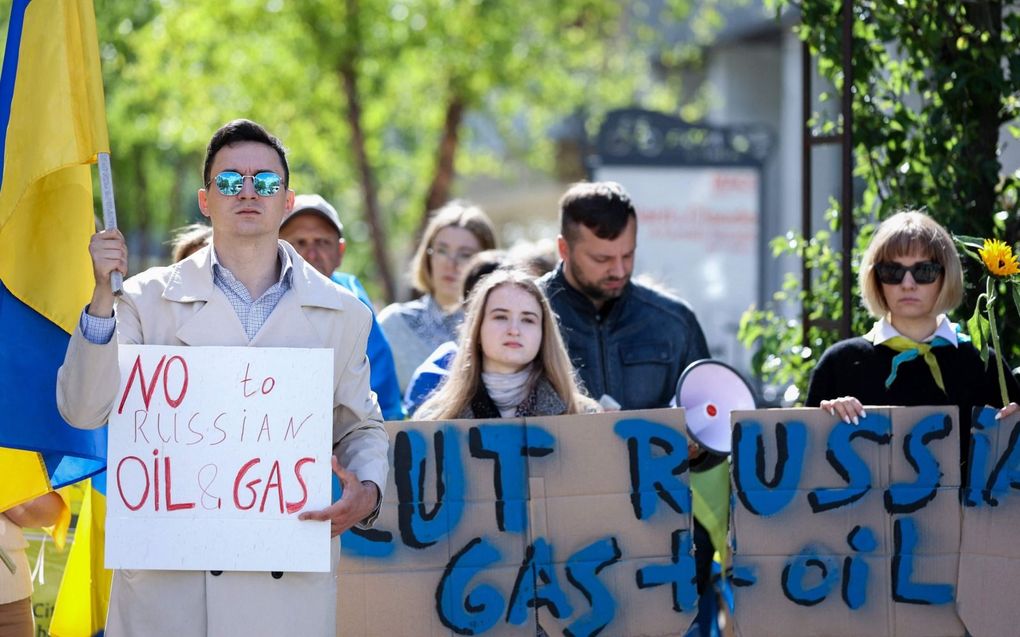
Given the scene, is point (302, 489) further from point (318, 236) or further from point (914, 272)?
point (318, 236)

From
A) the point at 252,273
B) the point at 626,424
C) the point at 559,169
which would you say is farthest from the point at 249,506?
the point at 559,169

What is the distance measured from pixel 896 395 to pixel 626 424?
968mm

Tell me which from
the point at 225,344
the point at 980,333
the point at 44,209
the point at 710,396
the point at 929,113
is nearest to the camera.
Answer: the point at 225,344

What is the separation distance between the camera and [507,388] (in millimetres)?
5281

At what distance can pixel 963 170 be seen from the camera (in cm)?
623

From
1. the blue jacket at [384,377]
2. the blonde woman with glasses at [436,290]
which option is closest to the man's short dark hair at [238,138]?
the blue jacket at [384,377]

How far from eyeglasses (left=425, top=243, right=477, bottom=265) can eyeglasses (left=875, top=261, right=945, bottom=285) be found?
2.69 m

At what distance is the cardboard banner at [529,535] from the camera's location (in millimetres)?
4852

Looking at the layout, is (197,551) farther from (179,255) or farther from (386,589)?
(179,255)

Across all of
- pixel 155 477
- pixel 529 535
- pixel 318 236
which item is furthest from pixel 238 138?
pixel 318 236

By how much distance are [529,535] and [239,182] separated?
1.74m

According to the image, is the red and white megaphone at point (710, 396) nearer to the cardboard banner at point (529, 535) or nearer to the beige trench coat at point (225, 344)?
the cardboard banner at point (529, 535)

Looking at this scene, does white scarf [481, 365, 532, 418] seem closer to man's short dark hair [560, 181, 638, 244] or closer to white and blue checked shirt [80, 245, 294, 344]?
man's short dark hair [560, 181, 638, 244]

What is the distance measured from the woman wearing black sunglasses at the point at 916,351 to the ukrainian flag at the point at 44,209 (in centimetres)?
253
